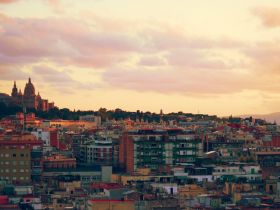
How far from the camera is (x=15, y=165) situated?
85062 millimetres

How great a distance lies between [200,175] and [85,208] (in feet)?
56.8

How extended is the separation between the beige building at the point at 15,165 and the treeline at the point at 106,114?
268 feet

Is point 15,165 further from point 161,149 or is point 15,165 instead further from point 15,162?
A: point 161,149

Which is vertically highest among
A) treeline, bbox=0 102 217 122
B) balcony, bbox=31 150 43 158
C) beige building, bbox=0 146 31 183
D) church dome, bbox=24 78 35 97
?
church dome, bbox=24 78 35 97

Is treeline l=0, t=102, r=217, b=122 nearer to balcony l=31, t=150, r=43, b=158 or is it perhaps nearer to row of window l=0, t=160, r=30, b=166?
balcony l=31, t=150, r=43, b=158

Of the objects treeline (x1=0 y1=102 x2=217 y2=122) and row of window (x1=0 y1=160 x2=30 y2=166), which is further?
treeline (x1=0 y1=102 x2=217 y2=122)

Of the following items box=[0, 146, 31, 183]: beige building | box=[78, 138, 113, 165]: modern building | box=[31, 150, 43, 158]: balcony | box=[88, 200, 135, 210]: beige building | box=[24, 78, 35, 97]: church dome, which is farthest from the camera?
box=[24, 78, 35, 97]: church dome

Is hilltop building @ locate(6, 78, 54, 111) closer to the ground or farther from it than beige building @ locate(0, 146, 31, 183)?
farther from it

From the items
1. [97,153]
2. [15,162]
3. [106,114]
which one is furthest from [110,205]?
[106,114]

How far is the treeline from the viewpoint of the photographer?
562 ft

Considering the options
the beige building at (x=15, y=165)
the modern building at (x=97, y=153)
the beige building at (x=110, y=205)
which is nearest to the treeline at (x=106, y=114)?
the modern building at (x=97, y=153)

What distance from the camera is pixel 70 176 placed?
83.1 m

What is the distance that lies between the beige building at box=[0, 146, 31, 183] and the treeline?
8172 centimetres

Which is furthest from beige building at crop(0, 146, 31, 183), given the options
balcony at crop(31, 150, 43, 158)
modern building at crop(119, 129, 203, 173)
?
modern building at crop(119, 129, 203, 173)
